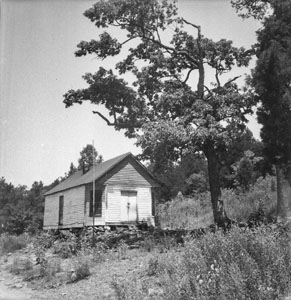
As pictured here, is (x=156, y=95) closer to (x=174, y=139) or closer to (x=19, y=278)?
(x=174, y=139)

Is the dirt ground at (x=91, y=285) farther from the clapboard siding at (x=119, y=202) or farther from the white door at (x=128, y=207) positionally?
the white door at (x=128, y=207)

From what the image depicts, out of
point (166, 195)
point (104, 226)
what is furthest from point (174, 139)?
point (166, 195)

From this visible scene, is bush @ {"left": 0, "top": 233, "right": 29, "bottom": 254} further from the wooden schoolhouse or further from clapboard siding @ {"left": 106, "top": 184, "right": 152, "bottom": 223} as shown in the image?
clapboard siding @ {"left": 106, "top": 184, "right": 152, "bottom": 223}

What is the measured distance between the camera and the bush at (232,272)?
5.34 meters

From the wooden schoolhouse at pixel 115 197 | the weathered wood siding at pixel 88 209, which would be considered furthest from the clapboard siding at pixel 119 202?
the weathered wood siding at pixel 88 209

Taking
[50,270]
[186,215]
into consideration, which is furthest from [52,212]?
[50,270]

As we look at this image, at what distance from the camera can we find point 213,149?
16.5 m

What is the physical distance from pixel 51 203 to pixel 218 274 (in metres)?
29.0

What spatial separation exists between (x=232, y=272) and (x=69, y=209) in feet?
78.5

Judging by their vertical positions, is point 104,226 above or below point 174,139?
below

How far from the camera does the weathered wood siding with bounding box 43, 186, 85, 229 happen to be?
26.4m

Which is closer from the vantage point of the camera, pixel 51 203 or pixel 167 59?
pixel 167 59

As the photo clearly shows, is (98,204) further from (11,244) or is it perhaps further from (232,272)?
(232,272)

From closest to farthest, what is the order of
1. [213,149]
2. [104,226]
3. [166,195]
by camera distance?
1. [213,149]
2. [104,226]
3. [166,195]
